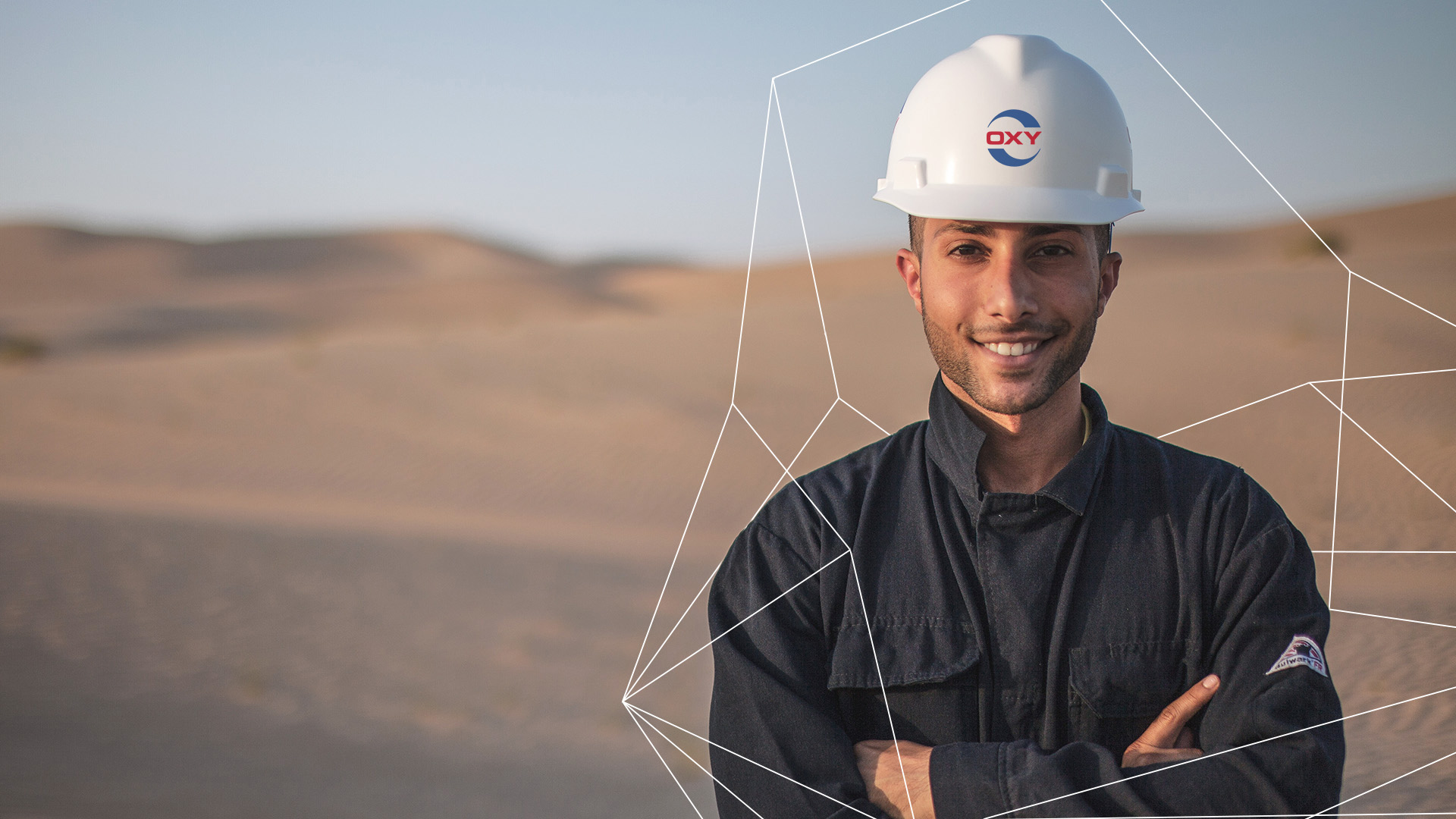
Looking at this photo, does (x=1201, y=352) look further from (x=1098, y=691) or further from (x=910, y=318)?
(x=1098, y=691)

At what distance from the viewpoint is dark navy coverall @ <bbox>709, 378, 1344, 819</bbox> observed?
2652mm

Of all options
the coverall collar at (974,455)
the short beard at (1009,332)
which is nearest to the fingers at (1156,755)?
the coverall collar at (974,455)

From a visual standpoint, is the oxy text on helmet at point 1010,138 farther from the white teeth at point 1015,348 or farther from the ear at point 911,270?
the white teeth at point 1015,348

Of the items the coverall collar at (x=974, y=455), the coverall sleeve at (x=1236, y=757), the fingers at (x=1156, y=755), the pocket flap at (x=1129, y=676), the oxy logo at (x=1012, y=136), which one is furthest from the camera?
the oxy logo at (x=1012, y=136)

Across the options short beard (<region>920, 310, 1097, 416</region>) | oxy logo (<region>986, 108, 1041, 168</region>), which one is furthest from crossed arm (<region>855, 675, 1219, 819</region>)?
oxy logo (<region>986, 108, 1041, 168</region>)

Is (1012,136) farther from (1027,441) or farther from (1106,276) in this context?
(1027,441)

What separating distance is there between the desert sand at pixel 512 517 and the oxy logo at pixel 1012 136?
156 cm

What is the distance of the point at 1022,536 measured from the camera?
294 centimetres

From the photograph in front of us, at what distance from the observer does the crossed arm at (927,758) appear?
2721mm

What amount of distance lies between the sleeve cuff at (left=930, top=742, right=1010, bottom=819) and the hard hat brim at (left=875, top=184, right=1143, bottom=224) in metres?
1.33

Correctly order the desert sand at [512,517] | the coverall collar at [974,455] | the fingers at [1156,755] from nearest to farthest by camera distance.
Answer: the fingers at [1156,755], the coverall collar at [974,455], the desert sand at [512,517]

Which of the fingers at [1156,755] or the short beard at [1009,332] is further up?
the short beard at [1009,332]

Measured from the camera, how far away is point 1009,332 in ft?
9.21

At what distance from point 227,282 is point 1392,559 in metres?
84.6
